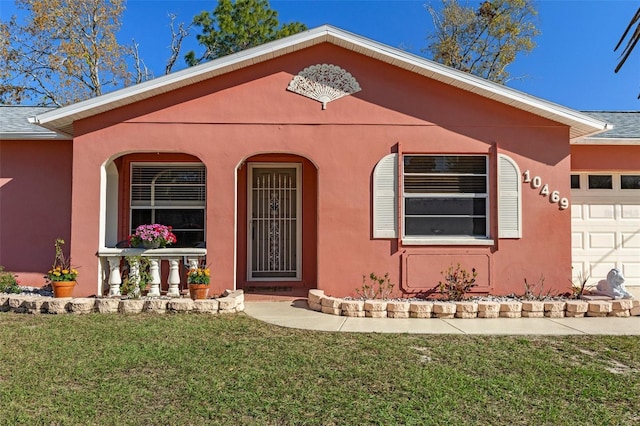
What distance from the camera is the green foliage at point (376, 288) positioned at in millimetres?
7496

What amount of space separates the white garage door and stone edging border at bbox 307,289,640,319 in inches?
85.2

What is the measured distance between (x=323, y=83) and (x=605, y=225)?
654 cm

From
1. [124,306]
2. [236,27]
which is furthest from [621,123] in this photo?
[236,27]

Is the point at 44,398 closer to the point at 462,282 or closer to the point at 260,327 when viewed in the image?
the point at 260,327

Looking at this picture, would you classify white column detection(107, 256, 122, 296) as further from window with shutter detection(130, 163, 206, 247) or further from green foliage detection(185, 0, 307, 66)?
green foliage detection(185, 0, 307, 66)

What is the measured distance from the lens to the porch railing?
7320 millimetres

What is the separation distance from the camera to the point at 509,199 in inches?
301

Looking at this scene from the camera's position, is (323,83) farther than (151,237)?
Yes

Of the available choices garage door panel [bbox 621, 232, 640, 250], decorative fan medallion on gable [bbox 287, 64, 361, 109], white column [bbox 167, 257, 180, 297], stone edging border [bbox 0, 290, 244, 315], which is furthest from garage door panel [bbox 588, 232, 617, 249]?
white column [bbox 167, 257, 180, 297]

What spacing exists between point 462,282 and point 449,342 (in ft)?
7.53

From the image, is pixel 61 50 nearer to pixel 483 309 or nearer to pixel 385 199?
pixel 385 199

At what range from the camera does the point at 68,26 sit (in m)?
19.5

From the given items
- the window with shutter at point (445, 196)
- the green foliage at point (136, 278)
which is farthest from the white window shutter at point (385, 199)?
the green foliage at point (136, 278)

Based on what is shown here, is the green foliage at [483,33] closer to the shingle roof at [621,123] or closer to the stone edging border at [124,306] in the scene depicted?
the shingle roof at [621,123]
